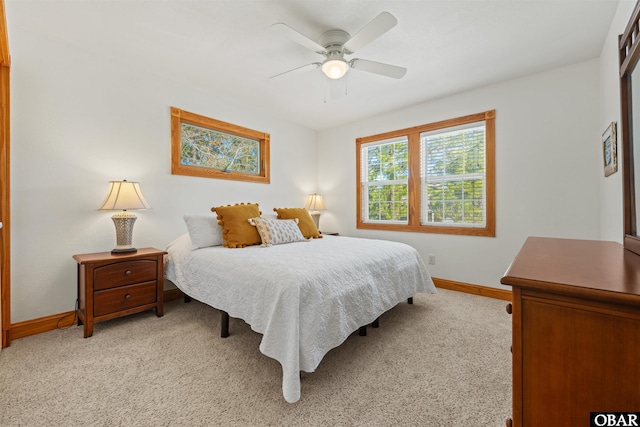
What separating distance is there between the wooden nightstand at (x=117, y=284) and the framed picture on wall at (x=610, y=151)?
12.5ft

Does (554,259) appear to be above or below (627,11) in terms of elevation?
below

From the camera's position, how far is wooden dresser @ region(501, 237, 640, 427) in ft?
1.90

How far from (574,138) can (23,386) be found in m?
4.74

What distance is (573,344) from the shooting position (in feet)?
2.08

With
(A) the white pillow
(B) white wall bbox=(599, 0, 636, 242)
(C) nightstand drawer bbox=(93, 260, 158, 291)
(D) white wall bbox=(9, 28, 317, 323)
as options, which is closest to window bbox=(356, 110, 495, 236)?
(B) white wall bbox=(599, 0, 636, 242)

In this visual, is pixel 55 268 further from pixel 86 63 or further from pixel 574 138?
pixel 574 138

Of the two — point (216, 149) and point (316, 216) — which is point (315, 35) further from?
point (316, 216)

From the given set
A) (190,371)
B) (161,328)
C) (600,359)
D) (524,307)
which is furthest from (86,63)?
(600,359)

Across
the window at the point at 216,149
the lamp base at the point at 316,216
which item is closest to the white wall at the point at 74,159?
the window at the point at 216,149

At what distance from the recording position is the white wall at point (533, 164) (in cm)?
265

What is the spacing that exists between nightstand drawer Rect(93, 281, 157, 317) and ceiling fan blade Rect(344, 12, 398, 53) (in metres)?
2.74

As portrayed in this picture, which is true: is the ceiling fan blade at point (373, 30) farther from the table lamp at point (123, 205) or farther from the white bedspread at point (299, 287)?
the table lamp at point (123, 205)

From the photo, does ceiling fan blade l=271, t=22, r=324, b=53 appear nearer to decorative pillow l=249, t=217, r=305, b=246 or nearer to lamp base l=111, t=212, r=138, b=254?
decorative pillow l=249, t=217, r=305, b=246

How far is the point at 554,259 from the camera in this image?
92 cm
